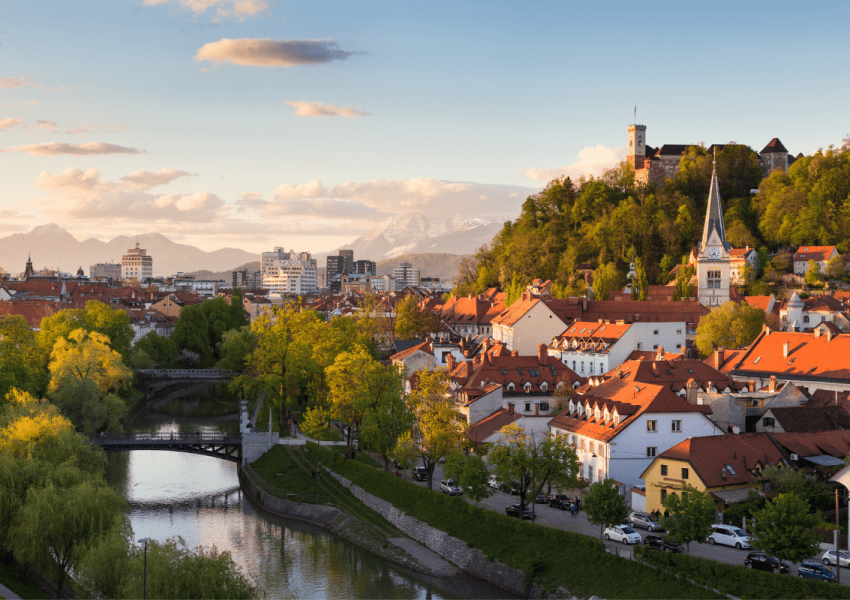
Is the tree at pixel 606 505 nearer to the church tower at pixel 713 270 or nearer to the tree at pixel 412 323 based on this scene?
the tree at pixel 412 323

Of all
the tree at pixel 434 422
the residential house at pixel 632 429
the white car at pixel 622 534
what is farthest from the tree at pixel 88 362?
the white car at pixel 622 534

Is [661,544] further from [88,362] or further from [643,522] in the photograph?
[88,362]

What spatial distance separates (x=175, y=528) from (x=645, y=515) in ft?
72.4

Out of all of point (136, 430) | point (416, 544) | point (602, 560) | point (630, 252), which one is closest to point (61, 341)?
point (136, 430)

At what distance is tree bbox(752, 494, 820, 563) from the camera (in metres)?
29.2

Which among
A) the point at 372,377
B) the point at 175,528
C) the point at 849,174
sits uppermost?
the point at 849,174

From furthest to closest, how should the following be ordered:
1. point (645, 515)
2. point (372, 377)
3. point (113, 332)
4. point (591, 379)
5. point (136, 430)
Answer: point (113, 332) < point (136, 430) < point (591, 379) < point (372, 377) < point (645, 515)

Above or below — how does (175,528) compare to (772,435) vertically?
below

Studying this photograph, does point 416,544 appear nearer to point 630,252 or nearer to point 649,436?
point 649,436

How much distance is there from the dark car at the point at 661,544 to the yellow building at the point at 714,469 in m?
4.31

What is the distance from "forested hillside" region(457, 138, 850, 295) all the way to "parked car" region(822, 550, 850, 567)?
229 ft

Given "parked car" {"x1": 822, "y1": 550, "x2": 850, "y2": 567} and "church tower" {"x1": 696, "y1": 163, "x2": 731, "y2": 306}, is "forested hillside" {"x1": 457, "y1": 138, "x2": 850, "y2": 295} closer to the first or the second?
"church tower" {"x1": 696, "y1": 163, "x2": 731, "y2": 306}

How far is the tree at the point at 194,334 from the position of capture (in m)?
102

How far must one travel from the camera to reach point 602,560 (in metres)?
32.4
